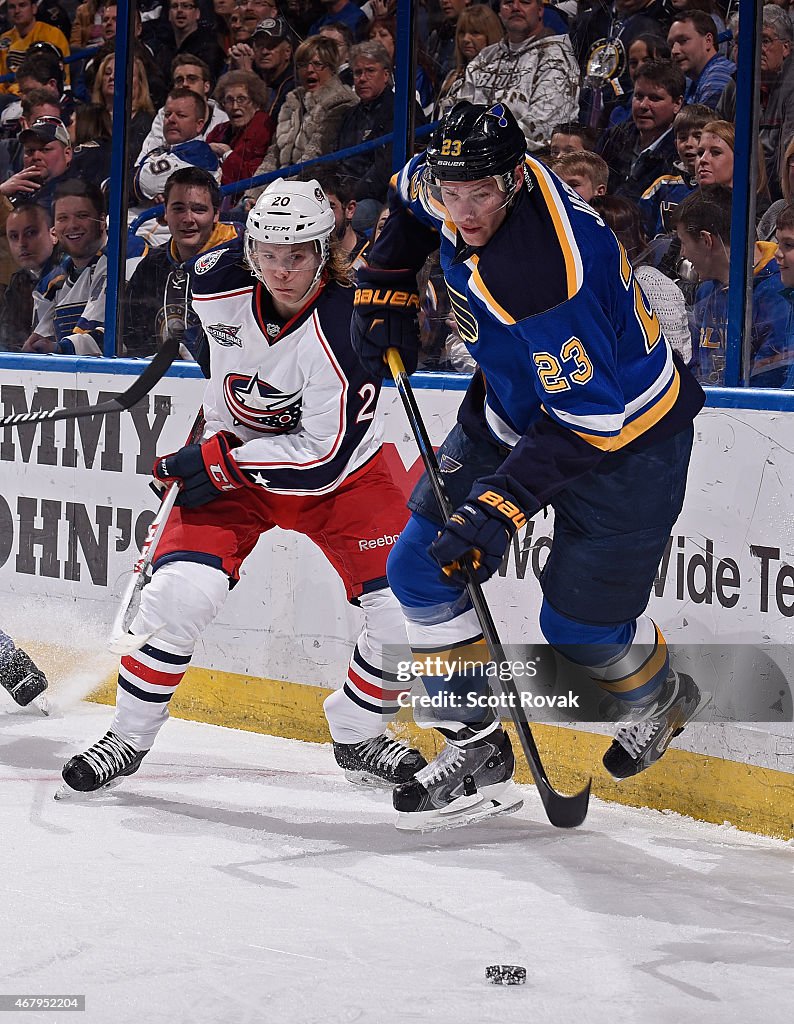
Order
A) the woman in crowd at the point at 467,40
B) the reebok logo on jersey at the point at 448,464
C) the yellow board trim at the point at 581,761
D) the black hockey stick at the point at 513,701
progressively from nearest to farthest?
the black hockey stick at the point at 513,701
the reebok logo on jersey at the point at 448,464
the yellow board trim at the point at 581,761
the woman in crowd at the point at 467,40

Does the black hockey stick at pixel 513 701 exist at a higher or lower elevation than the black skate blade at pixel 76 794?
higher

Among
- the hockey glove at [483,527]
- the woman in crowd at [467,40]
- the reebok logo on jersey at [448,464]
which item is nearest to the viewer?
the hockey glove at [483,527]

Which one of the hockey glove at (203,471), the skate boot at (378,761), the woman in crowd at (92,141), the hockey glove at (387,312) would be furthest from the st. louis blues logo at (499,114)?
the woman in crowd at (92,141)

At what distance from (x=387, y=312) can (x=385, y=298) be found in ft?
0.10

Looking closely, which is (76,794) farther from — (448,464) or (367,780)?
(448,464)

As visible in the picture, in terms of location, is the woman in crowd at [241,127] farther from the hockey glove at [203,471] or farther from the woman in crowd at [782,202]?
the woman in crowd at [782,202]

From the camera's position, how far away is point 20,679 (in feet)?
13.7

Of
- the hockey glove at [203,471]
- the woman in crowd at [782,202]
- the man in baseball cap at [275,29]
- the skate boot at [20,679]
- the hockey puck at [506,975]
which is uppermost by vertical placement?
the man in baseball cap at [275,29]

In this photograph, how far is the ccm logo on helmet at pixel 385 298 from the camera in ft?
10.3

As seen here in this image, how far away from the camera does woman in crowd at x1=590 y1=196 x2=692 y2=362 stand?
3.54m

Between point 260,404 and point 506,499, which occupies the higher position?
point 506,499

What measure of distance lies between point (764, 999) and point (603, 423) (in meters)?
0.99

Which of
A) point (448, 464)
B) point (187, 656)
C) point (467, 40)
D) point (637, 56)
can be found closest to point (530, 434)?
point (448, 464)

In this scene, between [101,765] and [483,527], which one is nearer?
[483,527]
